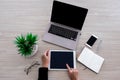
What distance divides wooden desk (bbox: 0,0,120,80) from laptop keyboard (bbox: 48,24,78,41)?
6 centimetres

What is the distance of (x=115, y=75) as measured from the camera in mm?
1267

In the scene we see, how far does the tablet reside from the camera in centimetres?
128

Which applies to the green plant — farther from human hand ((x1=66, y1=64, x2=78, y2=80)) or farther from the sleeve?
human hand ((x1=66, y1=64, x2=78, y2=80))

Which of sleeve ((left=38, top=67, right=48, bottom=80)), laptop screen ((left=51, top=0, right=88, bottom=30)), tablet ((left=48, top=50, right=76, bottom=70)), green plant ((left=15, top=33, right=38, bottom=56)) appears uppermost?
laptop screen ((left=51, top=0, right=88, bottom=30))

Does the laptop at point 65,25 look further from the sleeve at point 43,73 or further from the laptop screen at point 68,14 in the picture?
the sleeve at point 43,73

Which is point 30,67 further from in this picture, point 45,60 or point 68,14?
point 68,14

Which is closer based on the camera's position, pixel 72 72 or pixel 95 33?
pixel 72 72

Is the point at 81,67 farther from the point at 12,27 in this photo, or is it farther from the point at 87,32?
the point at 12,27

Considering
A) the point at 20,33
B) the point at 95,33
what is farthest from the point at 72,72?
the point at 20,33

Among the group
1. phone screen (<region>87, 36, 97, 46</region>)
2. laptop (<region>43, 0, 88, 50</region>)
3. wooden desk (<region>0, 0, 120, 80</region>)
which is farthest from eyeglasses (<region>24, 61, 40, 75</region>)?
phone screen (<region>87, 36, 97, 46</region>)

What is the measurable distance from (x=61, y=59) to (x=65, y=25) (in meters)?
0.30

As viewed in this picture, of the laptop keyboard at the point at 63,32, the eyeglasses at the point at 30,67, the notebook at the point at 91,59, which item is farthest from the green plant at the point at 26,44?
the notebook at the point at 91,59

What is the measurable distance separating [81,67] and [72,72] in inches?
3.5

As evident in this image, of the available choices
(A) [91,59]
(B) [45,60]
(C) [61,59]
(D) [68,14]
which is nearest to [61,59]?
(C) [61,59]
